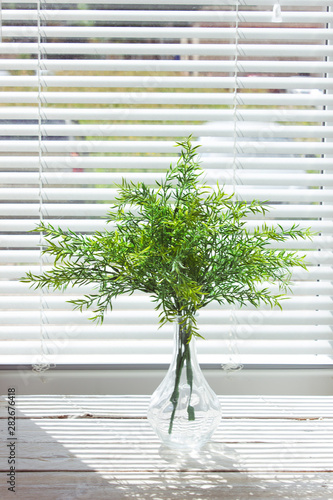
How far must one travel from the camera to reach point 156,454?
1.04 metres

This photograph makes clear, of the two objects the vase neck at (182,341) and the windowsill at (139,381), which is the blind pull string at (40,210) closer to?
the windowsill at (139,381)

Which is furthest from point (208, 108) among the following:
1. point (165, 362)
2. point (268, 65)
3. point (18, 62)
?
point (165, 362)

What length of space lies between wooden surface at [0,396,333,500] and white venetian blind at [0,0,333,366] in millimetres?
179

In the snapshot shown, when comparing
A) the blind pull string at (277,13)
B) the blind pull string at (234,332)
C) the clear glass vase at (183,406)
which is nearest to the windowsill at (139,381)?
the blind pull string at (234,332)

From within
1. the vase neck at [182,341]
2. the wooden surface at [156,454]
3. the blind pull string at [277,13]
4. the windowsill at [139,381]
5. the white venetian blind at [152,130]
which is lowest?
the wooden surface at [156,454]

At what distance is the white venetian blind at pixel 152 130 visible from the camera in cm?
132

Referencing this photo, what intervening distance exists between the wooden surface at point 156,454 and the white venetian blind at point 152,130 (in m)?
0.18

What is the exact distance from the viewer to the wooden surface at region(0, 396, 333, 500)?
3.03ft

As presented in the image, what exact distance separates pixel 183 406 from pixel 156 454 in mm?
116

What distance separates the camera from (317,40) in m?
1.35

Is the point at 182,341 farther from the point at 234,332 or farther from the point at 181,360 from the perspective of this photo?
the point at 234,332

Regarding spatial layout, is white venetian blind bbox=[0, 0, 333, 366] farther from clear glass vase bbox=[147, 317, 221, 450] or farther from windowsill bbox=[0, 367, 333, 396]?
clear glass vase bbox=[147, 317, 221, 450]

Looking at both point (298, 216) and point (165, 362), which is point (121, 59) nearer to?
point (298, 216)

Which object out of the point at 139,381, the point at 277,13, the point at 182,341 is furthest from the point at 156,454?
the point at 277,13
